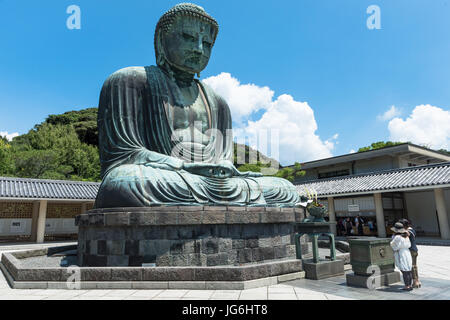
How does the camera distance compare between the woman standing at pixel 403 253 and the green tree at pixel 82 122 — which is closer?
the woman standing at pixel 403 253

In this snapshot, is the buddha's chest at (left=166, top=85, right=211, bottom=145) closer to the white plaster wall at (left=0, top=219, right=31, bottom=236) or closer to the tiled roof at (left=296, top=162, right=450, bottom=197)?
the tiled roof at (left=296, top=162, right=450, bottom=197)

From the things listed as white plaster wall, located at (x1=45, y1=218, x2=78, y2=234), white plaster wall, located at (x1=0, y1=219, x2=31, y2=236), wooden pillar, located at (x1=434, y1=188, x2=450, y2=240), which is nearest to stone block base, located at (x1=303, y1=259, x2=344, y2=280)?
wooden pillar, located at (x1=434, y1=188, x2=450, y2=240)

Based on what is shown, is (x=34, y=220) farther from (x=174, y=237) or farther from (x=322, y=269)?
(x=322, y=269)

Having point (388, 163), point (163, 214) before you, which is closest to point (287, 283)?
point (163, 214)

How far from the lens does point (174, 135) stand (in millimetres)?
7125

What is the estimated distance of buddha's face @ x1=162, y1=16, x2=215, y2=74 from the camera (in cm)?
746

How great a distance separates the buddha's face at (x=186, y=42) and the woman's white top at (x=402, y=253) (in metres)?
5.83

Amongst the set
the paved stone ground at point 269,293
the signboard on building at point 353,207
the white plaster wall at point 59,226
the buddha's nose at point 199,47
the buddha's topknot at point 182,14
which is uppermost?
the buddha's topknot at point 182,14

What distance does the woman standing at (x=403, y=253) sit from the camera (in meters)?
4.49

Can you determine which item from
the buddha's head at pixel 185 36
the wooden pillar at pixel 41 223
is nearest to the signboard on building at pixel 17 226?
the wooden pillar at pixel 41 223

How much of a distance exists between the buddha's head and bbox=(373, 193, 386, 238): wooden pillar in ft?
41.6

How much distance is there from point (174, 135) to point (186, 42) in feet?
7.74

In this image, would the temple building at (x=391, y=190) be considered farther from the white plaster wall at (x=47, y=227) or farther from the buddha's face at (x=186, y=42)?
the white plaster wall at (x=47, y=227)
